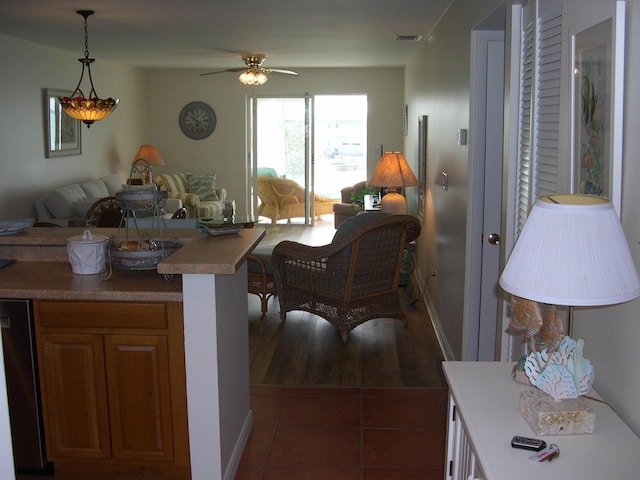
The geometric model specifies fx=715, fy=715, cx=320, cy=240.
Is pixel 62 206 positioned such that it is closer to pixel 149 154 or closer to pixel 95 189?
pixel 95 189

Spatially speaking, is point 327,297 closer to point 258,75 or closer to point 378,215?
point 378,215

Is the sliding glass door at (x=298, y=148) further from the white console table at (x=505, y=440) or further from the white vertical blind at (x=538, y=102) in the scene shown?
the white console table at (x=505, y=440)

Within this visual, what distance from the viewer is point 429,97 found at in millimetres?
6406

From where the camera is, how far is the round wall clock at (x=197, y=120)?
10992 mm

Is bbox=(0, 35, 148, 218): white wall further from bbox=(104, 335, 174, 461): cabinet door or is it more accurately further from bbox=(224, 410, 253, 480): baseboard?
bbox=(104, 335, 174, 461): cabinet door

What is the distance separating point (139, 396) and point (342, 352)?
7.18 feet

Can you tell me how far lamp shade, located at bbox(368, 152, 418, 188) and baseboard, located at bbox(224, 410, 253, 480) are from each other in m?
3.09

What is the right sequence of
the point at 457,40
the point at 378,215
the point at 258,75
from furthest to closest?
the point at 258,75
the point at 378,215
the point at 457,40

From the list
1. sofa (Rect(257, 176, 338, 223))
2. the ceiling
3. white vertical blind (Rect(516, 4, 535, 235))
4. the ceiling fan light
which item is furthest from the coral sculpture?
sofa (Rect(257, 176, 338, 223))

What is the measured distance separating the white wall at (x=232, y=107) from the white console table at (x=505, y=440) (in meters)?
9.05

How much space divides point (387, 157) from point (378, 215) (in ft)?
4.58

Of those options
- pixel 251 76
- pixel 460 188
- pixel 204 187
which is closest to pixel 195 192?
pixel 204 187

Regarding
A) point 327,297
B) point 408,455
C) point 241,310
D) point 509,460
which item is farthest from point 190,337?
point 327,297

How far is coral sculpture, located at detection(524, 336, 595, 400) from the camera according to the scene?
67.2 inches
